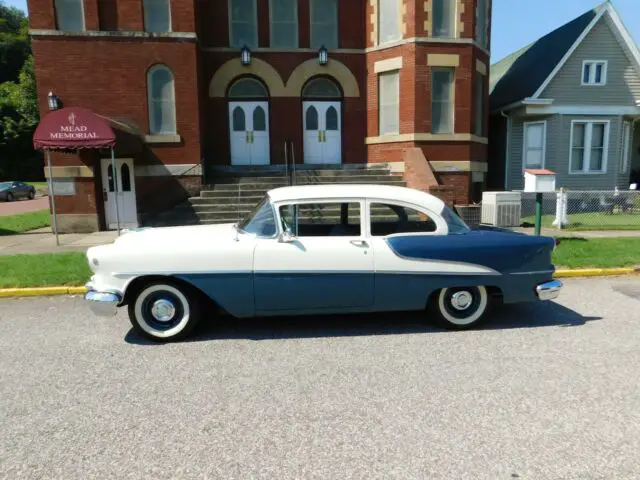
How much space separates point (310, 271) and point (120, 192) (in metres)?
10.8

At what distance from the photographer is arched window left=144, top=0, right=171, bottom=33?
12867 mm

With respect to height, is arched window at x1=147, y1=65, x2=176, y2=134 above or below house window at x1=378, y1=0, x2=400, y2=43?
below

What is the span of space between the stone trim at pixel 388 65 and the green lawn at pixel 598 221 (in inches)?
242

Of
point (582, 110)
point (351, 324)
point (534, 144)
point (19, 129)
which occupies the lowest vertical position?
point (351, 324)

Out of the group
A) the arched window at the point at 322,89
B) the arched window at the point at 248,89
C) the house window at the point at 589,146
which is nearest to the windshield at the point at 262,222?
the arched window at the point at 248,89

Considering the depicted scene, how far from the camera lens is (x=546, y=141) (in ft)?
55.4

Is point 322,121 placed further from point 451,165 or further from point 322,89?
point 451,165

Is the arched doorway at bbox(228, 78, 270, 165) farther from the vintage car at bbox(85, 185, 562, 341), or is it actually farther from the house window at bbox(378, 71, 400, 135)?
the vintage car at bbox(85, 185, 562, 341)

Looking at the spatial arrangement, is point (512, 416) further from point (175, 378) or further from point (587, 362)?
point (175, 378)

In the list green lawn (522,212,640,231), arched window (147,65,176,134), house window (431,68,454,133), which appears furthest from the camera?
house window (431,68,454,133)

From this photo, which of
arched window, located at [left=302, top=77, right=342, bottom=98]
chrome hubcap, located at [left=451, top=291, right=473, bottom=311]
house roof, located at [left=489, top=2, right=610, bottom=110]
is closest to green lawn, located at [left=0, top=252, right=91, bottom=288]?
chrome hubcap, located at [left=451, top=291, right=473, bottom=311]

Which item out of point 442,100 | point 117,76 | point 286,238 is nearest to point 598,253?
point 286,238

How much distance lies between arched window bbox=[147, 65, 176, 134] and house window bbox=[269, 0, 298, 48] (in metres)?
3.88

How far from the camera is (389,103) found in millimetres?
14844
